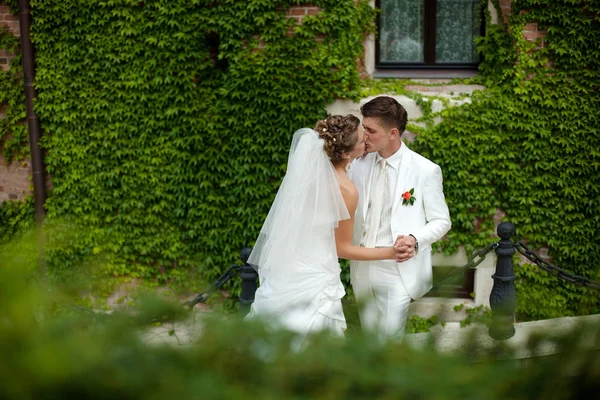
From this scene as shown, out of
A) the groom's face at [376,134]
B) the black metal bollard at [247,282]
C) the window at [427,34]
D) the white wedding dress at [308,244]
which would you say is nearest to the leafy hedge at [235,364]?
the white wedding dress at [308,244]

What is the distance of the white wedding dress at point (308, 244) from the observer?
354 centimetres

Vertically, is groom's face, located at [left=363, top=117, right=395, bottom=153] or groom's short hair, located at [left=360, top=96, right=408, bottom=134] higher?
groom's short hair, located at [left=360, top=96, right=408, bottom=134]

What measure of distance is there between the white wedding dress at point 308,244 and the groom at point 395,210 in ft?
1.18

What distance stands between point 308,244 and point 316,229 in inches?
Result: 4.0

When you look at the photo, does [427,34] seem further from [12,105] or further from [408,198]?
[12,105]

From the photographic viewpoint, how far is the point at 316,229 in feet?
11.8

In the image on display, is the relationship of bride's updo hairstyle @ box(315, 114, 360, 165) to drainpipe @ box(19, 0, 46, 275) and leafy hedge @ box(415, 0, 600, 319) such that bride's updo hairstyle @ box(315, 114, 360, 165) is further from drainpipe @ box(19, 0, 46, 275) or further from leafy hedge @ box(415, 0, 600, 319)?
drainpipe @ box(19, 0, 46, 275)

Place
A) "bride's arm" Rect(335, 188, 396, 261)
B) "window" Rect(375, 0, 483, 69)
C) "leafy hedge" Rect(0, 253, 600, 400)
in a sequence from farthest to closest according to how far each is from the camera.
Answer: "window" Rect(375, 0, 483, 69)
"bride's arm" Rect(335, 188, 396, 261)
"leafy hedge" Rect(0, 253, 600, 400)

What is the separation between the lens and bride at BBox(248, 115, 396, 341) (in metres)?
3.55

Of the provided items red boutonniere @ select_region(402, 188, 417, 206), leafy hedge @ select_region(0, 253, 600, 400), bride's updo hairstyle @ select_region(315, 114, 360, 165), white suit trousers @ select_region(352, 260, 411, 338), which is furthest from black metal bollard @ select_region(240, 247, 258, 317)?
leafy hedge @ select_region(0, 253, 600, 400)

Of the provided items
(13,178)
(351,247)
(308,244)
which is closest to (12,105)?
(13,178)

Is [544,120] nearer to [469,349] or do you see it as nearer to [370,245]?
[370,245]

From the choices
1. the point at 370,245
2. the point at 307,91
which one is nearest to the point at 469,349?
the point at 370,245

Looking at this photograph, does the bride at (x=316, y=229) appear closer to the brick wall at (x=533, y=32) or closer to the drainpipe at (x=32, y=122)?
the brick wall at (x=533, y=32)
